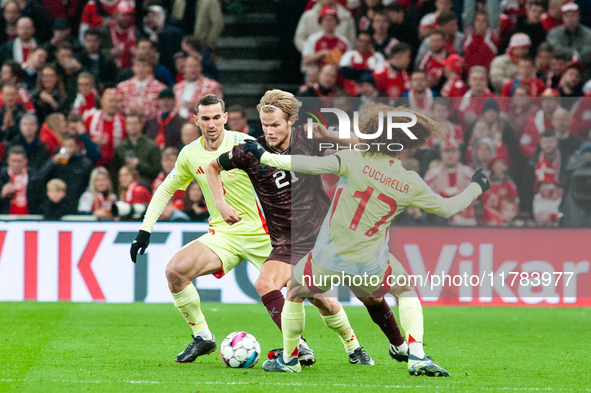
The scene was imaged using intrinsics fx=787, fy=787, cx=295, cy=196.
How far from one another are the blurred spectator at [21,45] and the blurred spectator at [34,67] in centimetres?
35

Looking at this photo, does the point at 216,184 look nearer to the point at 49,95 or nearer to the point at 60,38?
the point at 49,95

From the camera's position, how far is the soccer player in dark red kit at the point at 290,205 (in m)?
5.52

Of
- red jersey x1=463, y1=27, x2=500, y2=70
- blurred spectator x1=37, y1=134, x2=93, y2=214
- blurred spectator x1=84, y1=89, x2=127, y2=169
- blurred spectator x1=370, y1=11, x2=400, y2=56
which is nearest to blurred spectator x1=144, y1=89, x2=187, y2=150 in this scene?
blurred spectator x1=84, y1=89, x2=127, y2=169

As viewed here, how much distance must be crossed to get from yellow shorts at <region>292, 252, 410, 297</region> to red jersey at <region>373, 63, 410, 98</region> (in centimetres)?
600

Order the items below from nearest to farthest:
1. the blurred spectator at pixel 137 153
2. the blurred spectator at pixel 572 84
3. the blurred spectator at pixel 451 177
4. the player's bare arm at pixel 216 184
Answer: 1. the player's bare arm at pixel 216 184
2. the blurred spectator at pixel 451 177
3. the blurred spectator at pixel 137 153
4. the blurred spectator at pixel 572 84

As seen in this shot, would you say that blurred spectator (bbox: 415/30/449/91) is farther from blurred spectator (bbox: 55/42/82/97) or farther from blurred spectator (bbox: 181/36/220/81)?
blurred spectator (bbox: 55/42/82/97)

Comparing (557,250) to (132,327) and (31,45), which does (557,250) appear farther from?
(31,45)

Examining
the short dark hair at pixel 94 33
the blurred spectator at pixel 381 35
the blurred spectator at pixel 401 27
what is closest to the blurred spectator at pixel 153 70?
the short dark hair at pixel 94 33

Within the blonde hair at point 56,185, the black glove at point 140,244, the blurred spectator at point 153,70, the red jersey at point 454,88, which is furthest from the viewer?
the blurred spectator at point 153,70

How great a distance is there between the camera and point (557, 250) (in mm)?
9195

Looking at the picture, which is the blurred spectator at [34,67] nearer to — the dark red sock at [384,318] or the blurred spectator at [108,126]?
the blurred spectator at [108,126]

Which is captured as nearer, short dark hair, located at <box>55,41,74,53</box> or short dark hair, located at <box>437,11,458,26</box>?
short dark hair, located at <box>437,11,458,26</box>

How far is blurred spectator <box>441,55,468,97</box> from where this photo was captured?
1092 centimetres

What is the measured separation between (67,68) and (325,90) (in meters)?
4.13
